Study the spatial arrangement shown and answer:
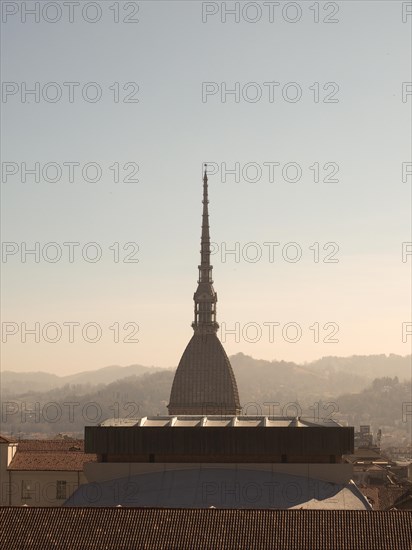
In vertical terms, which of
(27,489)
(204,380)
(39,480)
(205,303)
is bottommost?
(27,489)

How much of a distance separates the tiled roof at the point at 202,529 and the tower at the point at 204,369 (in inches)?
4188

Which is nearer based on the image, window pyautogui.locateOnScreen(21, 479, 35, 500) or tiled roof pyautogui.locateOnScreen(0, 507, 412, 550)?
tiled roof pyautogui.locateOnScreen(0, 507, 412, 550)

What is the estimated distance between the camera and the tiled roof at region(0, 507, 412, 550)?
51531mm

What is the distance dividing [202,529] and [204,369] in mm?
112637

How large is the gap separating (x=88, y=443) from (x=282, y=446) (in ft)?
38.8

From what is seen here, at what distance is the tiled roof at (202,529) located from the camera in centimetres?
5153

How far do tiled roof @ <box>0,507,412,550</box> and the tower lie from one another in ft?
349

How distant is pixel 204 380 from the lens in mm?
165125

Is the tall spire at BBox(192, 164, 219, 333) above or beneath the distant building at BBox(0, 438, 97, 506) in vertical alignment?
above

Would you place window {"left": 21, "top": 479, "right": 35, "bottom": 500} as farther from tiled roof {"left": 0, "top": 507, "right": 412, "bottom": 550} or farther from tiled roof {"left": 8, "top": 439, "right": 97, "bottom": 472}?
tiled roof {"left": 0, "top": 507, "right": 412, "bottom": 550}

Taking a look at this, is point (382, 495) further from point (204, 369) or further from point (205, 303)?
point (205, 303)

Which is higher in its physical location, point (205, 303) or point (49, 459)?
point (205, 303)

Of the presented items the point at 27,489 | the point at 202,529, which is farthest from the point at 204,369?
the point at 202,529

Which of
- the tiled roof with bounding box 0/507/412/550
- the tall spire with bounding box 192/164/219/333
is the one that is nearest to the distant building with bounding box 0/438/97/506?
the tiled roof with bounding box 0/507/412/550
